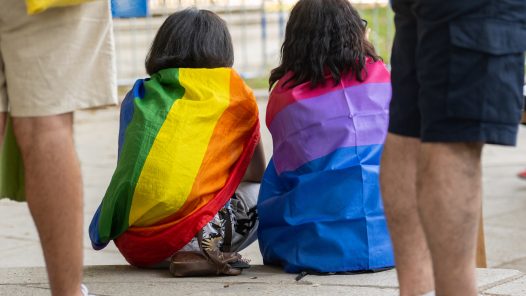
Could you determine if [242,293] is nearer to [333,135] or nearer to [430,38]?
[333,135]

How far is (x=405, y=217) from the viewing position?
2.73 meters

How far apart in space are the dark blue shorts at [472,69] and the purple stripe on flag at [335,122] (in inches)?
54.4

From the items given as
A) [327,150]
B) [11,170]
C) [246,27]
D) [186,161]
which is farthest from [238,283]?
A: [246,27]

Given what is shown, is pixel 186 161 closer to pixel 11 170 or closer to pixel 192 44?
pixel 192 44

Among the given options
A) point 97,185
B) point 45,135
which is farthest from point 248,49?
point 45,135

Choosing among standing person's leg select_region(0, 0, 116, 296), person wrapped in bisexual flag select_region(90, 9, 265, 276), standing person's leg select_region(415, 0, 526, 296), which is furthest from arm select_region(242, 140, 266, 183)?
standing person's leg select_region(415, 0, 526, 296)

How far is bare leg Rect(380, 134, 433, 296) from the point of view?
2.73 m

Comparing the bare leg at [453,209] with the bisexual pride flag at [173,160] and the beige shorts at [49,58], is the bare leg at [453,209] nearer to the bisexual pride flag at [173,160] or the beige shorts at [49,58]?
the beige shorts at [49,58]

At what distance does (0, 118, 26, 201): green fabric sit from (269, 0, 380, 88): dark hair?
51.8 inches

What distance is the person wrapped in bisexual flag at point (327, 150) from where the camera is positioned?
3758 mm

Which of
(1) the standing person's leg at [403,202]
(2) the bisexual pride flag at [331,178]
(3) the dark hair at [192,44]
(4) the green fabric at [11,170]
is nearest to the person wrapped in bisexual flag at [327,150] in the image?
(2) the bisexual pride flag at [331,178]

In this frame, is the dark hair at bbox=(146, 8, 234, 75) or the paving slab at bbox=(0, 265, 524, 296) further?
the dark hair at bbox=(146, 8, 234, 75)

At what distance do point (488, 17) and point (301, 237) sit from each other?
1.67 meters

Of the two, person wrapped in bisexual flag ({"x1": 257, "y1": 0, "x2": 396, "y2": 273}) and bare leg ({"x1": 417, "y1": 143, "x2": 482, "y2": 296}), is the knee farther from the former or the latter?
person wrapped in bisexual flag ({"x1": 257, "y1": 0, "x2": 396, "y2": 273})
